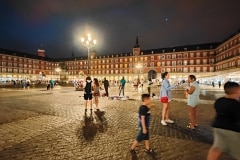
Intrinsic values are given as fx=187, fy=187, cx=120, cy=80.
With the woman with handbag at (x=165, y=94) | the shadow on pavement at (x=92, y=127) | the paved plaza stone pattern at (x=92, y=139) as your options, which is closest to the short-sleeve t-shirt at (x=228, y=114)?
the paved plaza stone pattern at (x=92, y=139)

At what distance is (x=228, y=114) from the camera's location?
3.03m

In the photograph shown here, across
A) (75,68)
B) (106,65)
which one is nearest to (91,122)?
(106,65)

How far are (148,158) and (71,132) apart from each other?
2898mm

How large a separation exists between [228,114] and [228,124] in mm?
168

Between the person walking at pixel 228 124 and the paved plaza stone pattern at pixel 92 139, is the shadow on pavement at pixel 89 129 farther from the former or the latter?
the person walking at pixel 228 124

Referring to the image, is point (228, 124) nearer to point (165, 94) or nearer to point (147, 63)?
point (165, 94)

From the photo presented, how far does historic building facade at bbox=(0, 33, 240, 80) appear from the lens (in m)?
73.1

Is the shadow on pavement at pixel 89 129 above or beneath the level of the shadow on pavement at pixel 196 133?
above

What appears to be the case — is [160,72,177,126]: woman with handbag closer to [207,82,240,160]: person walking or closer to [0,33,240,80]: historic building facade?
[207,82,240,160]: person walking

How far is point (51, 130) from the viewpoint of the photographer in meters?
6.25

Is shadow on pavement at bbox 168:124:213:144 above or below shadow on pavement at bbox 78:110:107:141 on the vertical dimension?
below

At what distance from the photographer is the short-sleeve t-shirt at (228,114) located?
2.99m

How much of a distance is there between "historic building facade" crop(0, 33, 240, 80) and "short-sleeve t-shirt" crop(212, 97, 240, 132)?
5865 cm

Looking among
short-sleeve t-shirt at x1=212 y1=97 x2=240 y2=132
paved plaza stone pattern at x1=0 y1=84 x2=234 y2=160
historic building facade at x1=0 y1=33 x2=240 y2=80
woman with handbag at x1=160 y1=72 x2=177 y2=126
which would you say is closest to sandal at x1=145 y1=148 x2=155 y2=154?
paved plaza stone pattern at x1=0 y1=84 x2=234 y2=160
